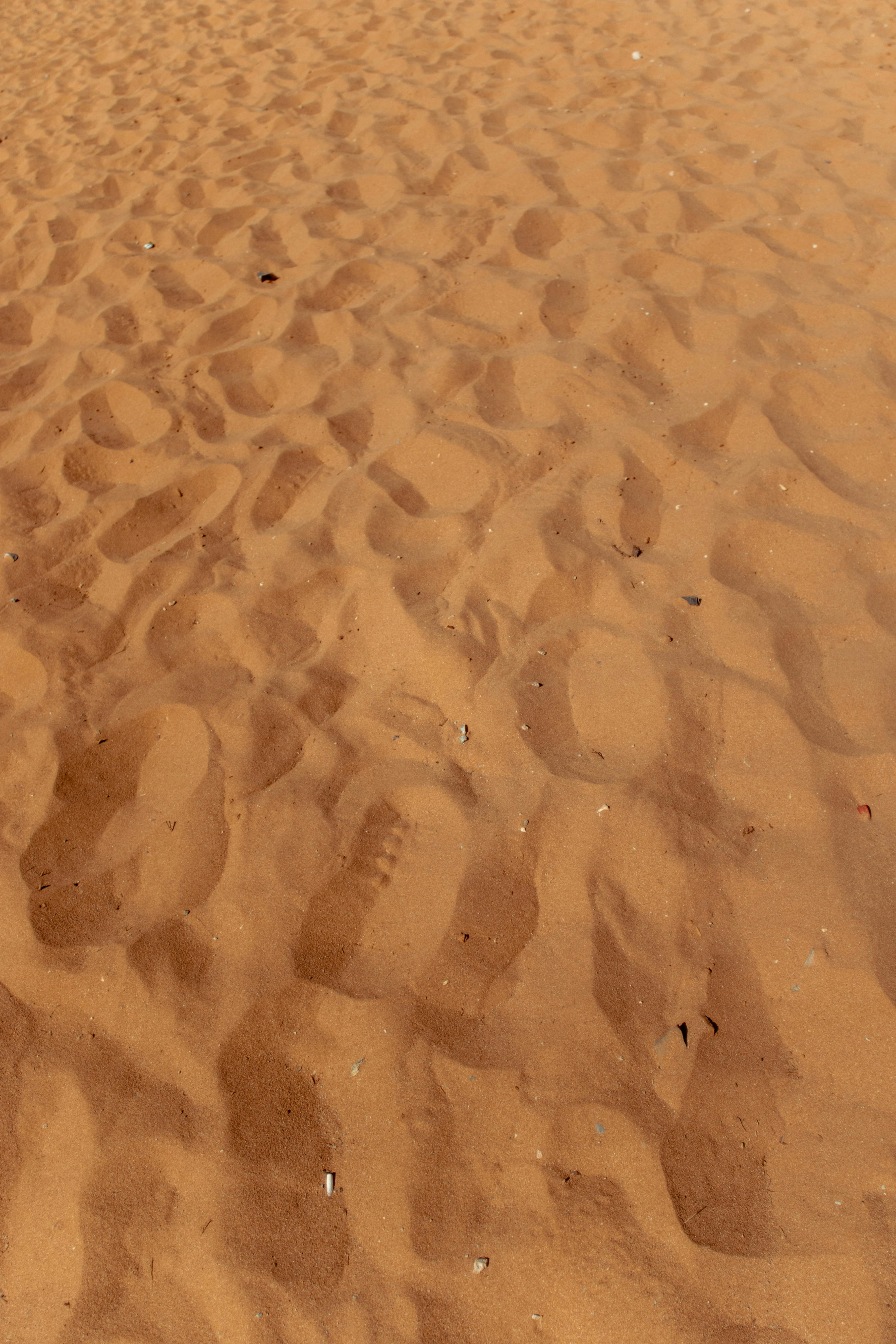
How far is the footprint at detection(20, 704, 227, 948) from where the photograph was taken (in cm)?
183

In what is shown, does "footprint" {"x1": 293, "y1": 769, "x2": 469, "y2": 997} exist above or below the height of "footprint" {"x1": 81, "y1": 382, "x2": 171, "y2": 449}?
below

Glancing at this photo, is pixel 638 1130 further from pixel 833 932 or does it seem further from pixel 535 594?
pixel 535 594

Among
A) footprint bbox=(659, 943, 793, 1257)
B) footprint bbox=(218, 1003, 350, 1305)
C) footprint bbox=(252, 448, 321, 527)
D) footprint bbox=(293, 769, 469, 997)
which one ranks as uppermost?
footprint bbox=(252, 448, 321, 527)

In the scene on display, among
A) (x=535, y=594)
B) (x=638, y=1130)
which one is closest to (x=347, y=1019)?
(x=638, y=1130)

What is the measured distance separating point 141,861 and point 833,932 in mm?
1501

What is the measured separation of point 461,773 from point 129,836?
80cm

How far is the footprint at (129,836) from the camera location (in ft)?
6.00

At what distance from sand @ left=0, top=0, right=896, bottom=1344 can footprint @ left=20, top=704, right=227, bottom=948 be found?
0.03 feet

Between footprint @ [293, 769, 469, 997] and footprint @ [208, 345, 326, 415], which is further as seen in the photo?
footprint @ [208, 345, 326, 415]

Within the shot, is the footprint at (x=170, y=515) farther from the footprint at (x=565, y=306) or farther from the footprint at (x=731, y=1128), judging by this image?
the footprint at (x=731, y=1128)

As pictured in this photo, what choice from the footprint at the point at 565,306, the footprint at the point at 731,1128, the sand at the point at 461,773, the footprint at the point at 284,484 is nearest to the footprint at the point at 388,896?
the sand at the point at 461,773

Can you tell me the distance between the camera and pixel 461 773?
6.46ft

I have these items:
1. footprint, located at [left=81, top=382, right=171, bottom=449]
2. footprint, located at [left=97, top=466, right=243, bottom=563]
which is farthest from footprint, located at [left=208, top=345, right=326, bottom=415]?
footprint, located at [left=97, top=466, right=243, bottom=563]

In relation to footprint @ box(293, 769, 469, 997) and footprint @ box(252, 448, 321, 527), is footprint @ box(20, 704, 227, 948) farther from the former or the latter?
footprint @ box(252, 448, 321, 527)
